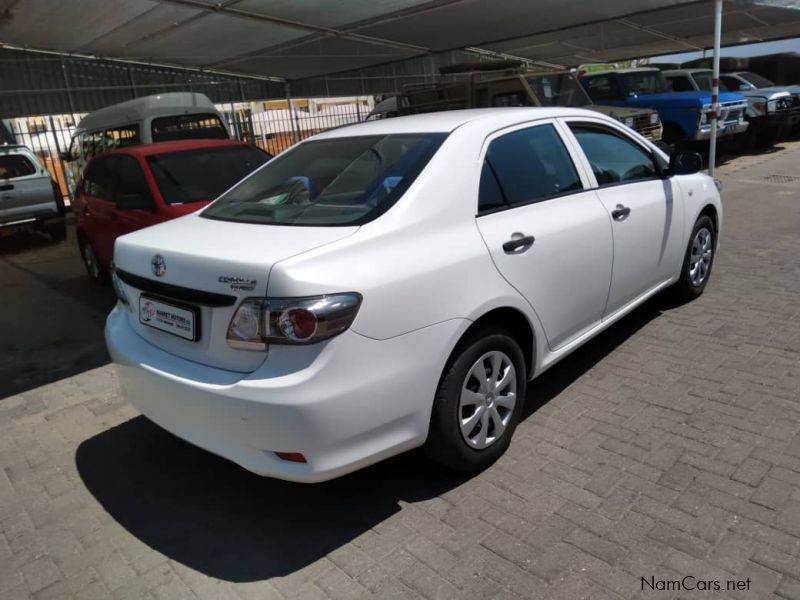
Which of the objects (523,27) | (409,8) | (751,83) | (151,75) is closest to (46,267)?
(409,8)

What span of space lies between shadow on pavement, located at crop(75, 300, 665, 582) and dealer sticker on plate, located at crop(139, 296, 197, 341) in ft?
2.85

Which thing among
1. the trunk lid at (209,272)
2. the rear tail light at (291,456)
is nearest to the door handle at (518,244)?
the trunk lid at (209,272)

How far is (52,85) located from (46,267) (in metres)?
9.20

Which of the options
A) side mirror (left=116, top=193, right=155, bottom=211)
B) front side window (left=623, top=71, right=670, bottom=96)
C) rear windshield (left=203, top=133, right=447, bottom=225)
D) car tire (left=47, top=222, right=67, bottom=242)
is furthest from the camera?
front side window (left=623, top=71, right=670, bottom=96)

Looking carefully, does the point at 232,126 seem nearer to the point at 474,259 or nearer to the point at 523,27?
the point at 523,27

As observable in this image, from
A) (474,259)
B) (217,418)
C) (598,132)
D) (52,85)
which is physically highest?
(52,85)

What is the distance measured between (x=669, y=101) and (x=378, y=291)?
12.4 metres

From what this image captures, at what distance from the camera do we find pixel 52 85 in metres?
15.7

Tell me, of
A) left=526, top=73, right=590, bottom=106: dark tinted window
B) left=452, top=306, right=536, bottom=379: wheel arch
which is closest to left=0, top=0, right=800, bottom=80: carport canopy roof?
left=526, top=73, right=590, bottom=106: dark tinted window

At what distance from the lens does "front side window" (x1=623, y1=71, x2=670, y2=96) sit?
43.2 ft

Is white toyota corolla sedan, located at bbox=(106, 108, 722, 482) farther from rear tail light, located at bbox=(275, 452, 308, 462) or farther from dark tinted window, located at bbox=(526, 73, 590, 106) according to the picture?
dark tinted window, located at bbox=(526, 73, 590, 106)

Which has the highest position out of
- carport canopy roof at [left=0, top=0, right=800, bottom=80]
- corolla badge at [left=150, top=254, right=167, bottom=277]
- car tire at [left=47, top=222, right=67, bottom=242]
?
carport canopy roof at [left=0, top=0, right=800, bottom=80]

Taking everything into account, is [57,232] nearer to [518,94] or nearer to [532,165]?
[518,94]

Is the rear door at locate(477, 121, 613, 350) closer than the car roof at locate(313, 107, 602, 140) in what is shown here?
Yes
